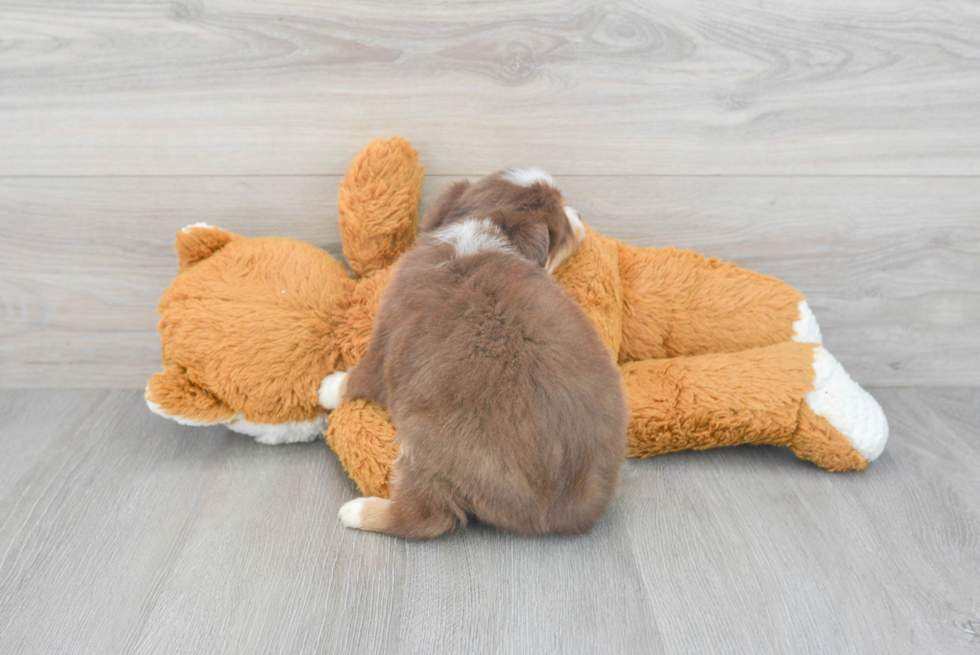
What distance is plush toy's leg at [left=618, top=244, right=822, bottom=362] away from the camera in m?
1.59

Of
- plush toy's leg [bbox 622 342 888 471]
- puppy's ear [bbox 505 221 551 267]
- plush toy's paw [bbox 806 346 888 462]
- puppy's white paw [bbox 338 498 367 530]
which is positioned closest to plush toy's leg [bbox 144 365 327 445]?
puppy's white paw [bbox 338 498 367 530]

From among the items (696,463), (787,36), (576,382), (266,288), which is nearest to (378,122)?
(266,288)

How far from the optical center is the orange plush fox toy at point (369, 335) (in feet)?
4.82

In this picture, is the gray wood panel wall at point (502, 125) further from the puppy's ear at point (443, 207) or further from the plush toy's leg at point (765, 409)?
the plush toy's leg at point (765, 409)

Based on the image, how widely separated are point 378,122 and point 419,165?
0.14 m

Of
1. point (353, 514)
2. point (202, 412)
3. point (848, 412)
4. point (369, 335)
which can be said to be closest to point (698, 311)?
point (848, 412)

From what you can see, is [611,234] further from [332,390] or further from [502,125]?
[332,390]

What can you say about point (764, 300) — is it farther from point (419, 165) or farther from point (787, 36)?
point (419, 165)

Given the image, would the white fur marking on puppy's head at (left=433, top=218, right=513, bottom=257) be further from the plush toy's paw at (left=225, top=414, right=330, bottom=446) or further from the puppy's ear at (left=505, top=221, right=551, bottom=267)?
the plush toy's paw at (left=225, top=414, right=330, bottom=446)

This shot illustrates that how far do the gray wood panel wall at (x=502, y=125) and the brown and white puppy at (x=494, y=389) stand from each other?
16.9 inches

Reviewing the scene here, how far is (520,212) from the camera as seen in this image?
1.31 metres

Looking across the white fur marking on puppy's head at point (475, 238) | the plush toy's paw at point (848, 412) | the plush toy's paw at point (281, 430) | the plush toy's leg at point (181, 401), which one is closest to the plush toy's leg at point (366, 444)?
the plush toy's paw at point (281, 430)

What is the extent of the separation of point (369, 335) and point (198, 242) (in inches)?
18.0

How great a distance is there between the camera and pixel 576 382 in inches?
45.9
